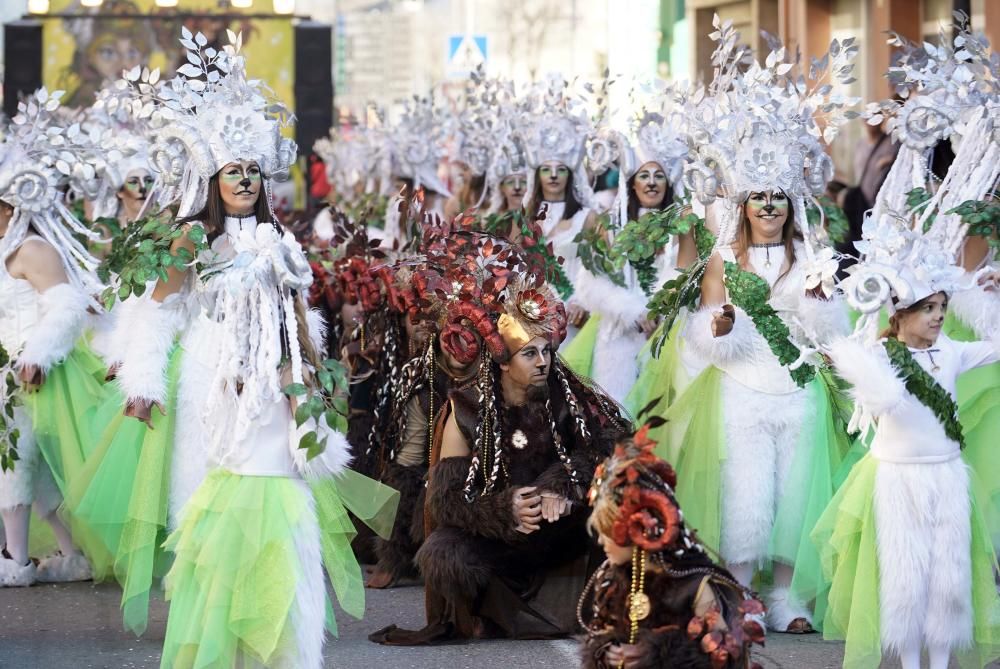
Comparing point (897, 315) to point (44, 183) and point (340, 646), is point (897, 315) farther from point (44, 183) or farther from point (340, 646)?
point (44, 183)

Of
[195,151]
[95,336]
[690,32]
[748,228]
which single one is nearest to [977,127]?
[748,228]

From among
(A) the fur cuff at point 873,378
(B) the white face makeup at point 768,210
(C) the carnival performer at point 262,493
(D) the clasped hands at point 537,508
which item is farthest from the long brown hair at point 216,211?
(A) the fur cuff at point 873,378

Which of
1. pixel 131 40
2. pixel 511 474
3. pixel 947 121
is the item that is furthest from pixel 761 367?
pixel 131 40

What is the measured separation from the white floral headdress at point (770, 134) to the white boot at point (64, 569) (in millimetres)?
3367

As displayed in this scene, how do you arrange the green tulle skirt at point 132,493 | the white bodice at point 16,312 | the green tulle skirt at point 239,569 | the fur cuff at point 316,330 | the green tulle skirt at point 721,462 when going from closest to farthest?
the green tulle skirt at point 239,569, the fur cuff at point 316,330, the green tulle skirt at point 132,493, the green tulle skirt at point 721,462, the white bodice at point 16,312

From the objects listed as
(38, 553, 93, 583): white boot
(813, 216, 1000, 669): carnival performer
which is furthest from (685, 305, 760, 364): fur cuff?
(38, 553, 93, 583): white boot

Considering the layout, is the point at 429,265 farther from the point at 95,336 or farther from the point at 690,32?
the point at 690,32

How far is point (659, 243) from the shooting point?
966 centimetres

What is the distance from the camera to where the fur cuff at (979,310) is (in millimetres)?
8695

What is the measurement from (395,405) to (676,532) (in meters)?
4.03

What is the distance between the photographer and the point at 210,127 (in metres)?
8.46

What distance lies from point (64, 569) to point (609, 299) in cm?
313

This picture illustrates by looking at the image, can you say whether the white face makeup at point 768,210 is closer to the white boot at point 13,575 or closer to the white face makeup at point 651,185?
the white face makeup at point 651,185

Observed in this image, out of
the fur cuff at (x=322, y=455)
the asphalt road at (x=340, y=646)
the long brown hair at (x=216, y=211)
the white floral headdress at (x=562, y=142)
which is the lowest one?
the asphalt road at (x=340, y=646)
